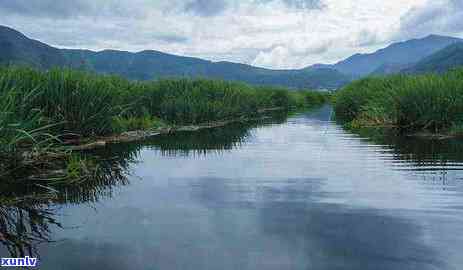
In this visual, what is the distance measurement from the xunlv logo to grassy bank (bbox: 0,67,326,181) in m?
4.20

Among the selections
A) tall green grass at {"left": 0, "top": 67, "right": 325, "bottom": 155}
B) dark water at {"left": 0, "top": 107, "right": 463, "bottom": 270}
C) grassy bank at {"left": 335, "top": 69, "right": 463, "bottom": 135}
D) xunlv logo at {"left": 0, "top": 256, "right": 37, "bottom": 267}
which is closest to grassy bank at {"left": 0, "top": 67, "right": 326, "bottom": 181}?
tall green grass at {"left": 0, "top": 67, "right": 325, "bottom": 155}

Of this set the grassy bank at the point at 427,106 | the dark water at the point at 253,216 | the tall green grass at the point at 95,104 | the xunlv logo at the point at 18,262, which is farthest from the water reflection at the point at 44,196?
the grassy bank at the point at 427,106

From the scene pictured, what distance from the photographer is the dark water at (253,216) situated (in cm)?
692

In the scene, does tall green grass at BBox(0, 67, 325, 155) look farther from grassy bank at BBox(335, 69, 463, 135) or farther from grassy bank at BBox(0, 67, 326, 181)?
grassy bank at BBox(335, 69, 463, 135)

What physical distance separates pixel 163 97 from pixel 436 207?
74.4ft

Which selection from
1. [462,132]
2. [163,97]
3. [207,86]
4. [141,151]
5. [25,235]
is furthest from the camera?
[207,86]

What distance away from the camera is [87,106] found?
1772 centimetres

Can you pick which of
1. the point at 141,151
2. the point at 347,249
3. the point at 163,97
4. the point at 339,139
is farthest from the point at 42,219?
the point at 163,97

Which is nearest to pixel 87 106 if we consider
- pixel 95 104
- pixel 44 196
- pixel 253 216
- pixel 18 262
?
pixel 95 104

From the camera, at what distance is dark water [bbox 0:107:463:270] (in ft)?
22.7

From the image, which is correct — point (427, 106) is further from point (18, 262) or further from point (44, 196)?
point (18, 262)

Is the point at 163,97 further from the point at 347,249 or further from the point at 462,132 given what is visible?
the point at 347,249

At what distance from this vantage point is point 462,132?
2075cm

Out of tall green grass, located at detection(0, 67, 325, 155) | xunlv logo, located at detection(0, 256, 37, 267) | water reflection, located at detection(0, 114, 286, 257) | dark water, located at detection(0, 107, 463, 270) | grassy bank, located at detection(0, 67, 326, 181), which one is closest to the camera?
xunlv logo, located at detection(0, 256, 37, 267)
